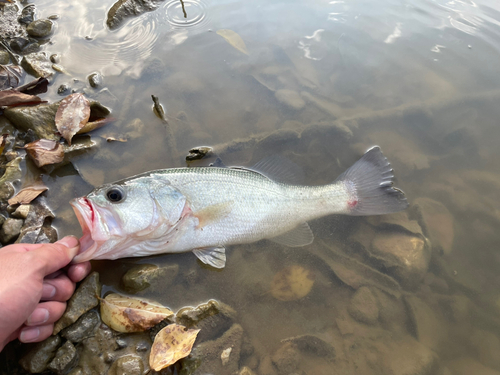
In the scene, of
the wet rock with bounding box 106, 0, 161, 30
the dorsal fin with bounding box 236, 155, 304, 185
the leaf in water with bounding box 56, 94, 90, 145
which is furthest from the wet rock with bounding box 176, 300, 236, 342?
the wet rock with bounding box 106, 0, 161, 30

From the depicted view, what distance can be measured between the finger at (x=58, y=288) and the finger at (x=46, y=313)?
0.20 feet

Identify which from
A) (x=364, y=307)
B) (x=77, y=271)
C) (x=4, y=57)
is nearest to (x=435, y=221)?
(x=364, y=307)

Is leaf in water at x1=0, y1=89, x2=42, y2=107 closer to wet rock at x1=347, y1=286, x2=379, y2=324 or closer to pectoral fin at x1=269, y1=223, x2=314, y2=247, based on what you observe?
pectoral fin at x1=269, y1=223, x2=314, y2=247

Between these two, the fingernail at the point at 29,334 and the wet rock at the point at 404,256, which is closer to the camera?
the fingernail at the point at 29,334

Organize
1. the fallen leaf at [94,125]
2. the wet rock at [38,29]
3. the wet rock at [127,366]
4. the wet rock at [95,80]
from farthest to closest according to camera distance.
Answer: the wet rock at [38,29] → the wet rock at [95,80] → the fallen leaf at [94,125] → the wet rock at [127,366]

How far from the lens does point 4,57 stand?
4.42m

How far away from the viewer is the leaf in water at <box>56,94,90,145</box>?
355 cm

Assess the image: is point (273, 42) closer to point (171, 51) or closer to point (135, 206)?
point (171, 51)

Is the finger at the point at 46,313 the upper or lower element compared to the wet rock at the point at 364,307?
upper

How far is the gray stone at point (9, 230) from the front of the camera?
282 centimetres

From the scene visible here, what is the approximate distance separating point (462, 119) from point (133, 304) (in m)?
5.01

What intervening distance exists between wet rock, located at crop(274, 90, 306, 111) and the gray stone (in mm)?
3648

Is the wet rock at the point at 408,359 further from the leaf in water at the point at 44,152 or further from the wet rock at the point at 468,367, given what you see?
the leaf in water at the point at 44,152

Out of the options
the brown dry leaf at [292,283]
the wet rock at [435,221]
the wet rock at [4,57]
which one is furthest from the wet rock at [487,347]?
the wet rock at [4,57]
